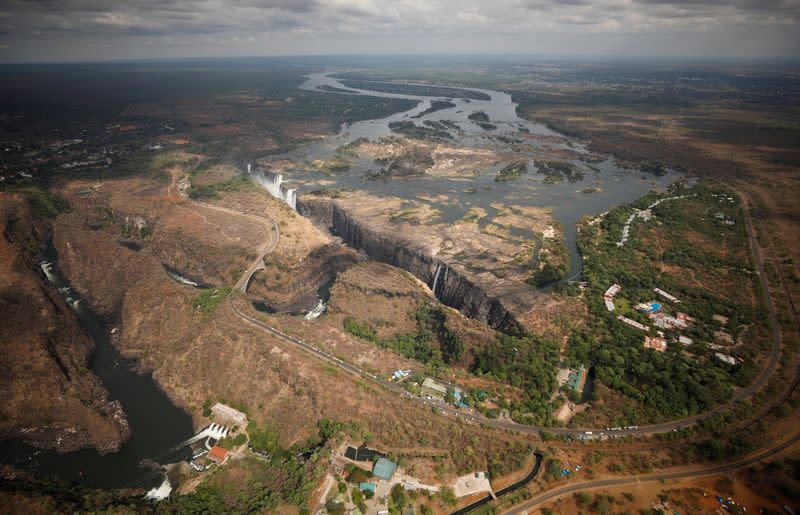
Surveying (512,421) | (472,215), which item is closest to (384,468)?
(512,421)

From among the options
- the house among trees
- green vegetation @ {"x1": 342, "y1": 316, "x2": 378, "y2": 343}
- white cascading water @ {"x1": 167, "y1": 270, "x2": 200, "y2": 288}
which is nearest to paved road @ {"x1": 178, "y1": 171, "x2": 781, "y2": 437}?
green vegetation @ {"x1": 342, "y1": 316, "x2": 378, "y2": 343}

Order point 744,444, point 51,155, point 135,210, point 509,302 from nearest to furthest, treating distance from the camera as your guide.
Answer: point 744,444, point 509,302, point 135,210, point 51,155

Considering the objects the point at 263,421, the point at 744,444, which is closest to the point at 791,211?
the point at 744,444

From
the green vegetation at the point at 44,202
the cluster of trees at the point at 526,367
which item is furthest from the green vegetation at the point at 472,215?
the green vegetation at the point at 44,202

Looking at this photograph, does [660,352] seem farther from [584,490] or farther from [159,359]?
[159,359]

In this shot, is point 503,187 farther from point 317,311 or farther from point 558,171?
point 317,311

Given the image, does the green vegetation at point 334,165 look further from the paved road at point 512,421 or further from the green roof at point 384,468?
the green roof at point 384,468

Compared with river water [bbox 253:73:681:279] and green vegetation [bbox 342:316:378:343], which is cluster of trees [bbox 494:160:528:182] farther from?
green vegetation [bbox 342:316:378:343]
